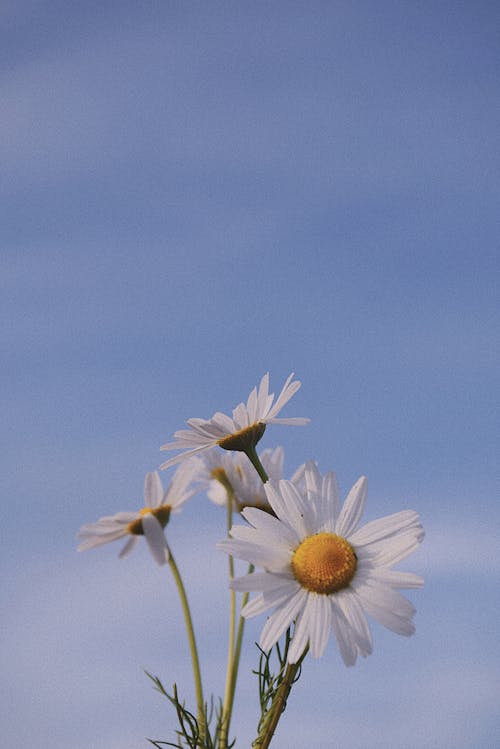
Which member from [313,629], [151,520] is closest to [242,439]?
[151,520]

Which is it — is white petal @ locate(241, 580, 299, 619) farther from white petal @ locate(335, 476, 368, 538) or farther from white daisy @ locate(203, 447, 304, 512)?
white daisy @ locate(203, 447, 304, 512)

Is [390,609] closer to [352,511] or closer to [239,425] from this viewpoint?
[352,511]

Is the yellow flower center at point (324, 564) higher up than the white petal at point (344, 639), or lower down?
higher up

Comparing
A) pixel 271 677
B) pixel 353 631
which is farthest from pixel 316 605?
pixel 271 677

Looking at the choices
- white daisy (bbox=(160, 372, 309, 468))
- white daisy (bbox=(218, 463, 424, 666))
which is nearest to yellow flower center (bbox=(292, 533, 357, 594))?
white daisy (bbox=(218, 463, 424, 666))

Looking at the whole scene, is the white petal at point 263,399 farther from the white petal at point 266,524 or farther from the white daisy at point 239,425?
the white petal at point 266,524

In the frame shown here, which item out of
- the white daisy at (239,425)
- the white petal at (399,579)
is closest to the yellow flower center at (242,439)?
the white daisy at (239,425)
